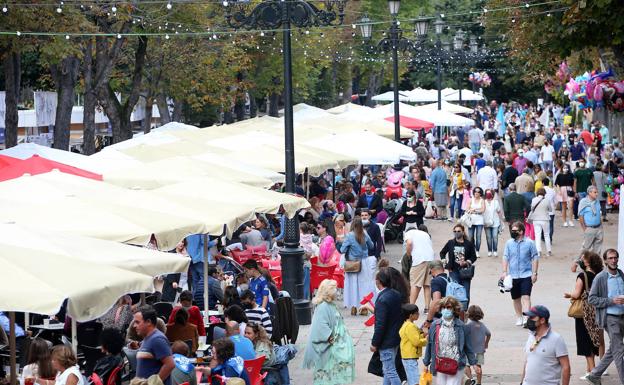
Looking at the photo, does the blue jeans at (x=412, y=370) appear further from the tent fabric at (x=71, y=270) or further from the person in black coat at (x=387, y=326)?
the tent fabric at (x=71, y=270)

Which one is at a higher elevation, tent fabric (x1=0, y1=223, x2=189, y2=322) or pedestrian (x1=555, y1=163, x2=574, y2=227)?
tent fabric (x1=0, y1=223, x2=189, y2=322)

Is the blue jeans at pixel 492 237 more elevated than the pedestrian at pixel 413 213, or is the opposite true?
the pedestrian at pixel 413 213

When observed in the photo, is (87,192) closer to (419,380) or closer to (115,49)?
(419,380)

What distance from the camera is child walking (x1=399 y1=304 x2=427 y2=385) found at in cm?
1298

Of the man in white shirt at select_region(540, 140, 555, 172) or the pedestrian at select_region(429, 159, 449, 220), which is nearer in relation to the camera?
the pedestrian at select_region(429, 159, 449, 220)

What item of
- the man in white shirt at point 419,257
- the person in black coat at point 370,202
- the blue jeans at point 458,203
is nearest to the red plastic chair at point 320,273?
the man in white shirt at point 419,257

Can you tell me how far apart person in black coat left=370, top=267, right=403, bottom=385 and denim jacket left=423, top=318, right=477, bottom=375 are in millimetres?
551

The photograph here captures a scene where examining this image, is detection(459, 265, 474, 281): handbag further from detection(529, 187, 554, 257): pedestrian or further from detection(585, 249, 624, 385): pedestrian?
detection(529, 187, 554, 257): pedestrian

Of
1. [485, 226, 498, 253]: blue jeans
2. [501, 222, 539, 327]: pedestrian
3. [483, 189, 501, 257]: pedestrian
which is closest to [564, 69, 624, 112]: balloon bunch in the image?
[483, 189, 501, 257]: pedestrian

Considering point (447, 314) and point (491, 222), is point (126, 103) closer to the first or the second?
point (491, 222)

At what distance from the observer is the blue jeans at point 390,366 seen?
520 inches

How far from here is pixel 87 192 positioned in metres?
15.9

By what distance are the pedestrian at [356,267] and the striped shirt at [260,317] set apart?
5.42 meters

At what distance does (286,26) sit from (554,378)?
8590mm
